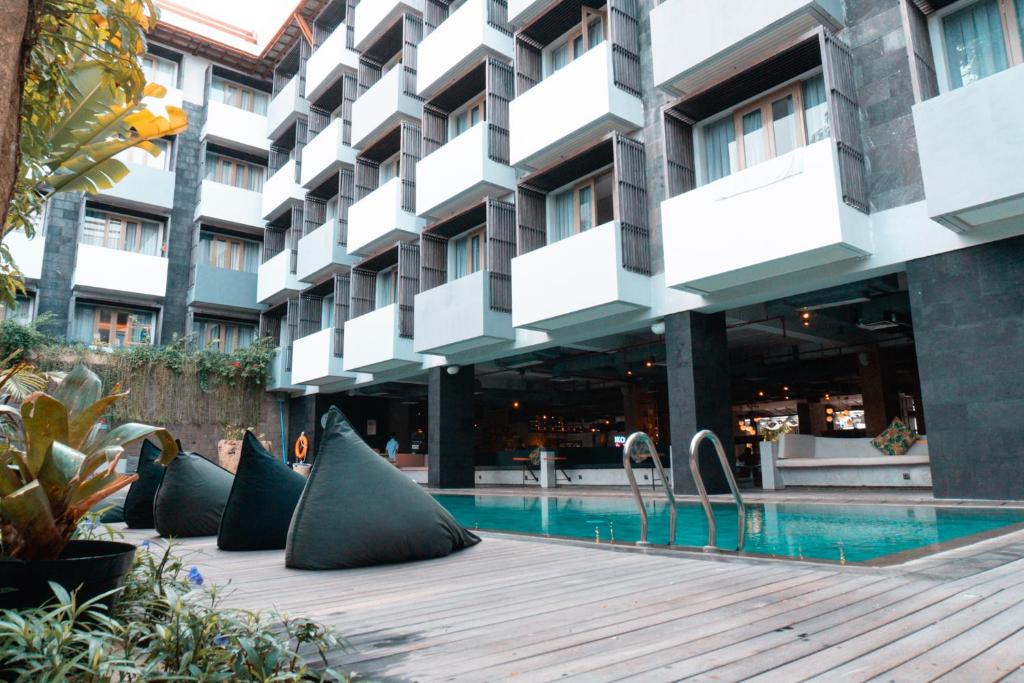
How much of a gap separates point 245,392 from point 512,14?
14740mm

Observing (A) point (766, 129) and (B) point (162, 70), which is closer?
(A) point (766, 129)

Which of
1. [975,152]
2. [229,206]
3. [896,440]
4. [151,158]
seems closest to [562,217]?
[896,440]

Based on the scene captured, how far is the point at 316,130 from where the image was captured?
920 inches

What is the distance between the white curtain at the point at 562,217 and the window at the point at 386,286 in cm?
629

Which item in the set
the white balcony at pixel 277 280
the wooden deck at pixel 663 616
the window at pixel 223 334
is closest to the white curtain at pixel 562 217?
the white balcony at pixel 277 280

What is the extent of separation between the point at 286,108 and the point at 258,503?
2211 cm

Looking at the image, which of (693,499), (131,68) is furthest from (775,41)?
(131,68)

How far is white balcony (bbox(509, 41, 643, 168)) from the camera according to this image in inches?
503

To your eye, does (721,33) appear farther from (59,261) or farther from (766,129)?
(59,261)

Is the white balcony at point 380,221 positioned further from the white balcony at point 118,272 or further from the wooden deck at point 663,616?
the wooden deck at point 663,616

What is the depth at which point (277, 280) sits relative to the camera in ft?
76.0

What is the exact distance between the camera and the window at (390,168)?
2016 cm

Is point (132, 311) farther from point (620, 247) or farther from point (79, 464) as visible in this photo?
point (79, 464)

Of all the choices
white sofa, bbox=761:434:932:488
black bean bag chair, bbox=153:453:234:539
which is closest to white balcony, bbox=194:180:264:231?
white sofa, bbox=761:434:932:488
